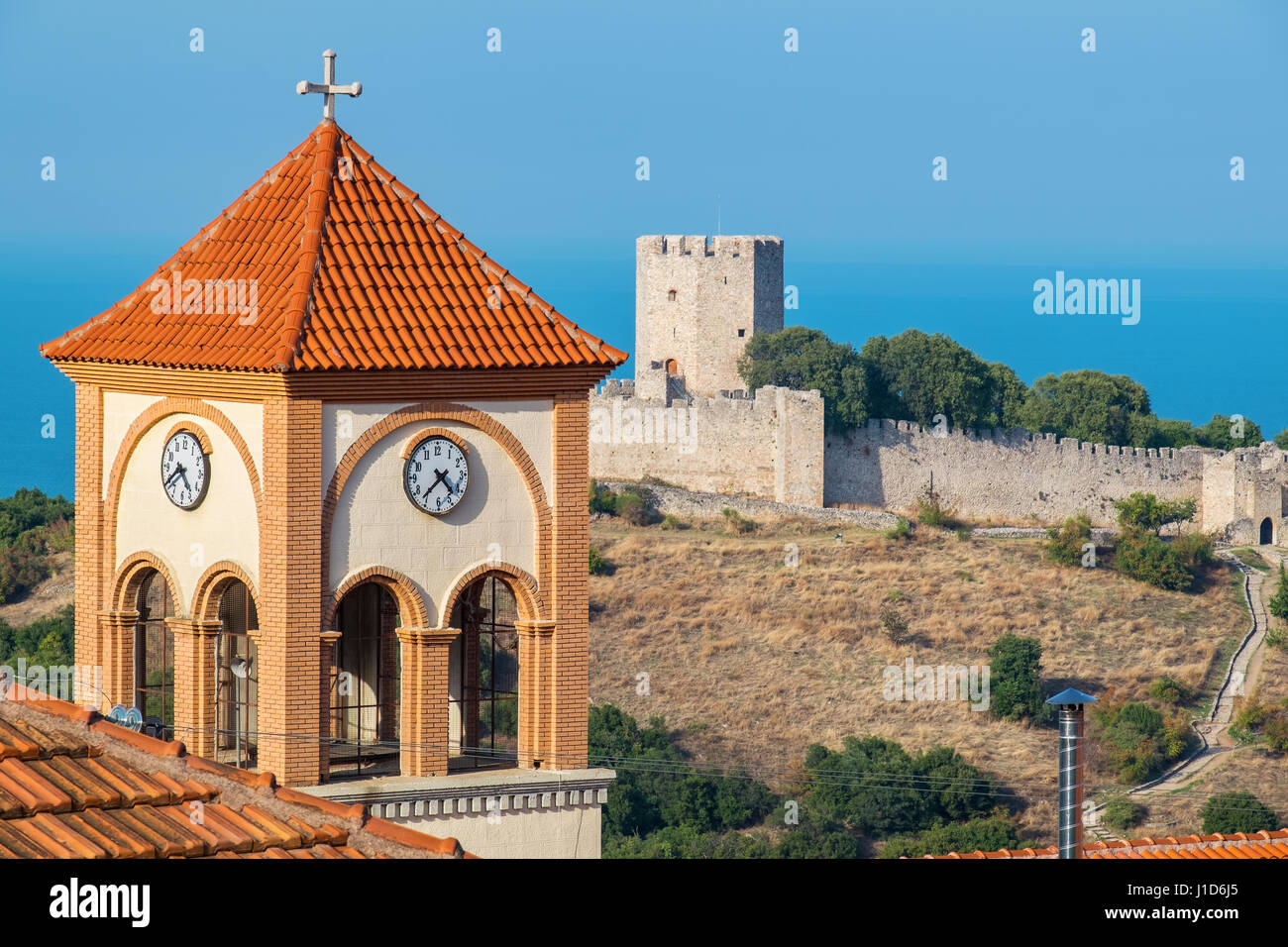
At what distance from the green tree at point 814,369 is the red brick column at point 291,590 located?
46772mm

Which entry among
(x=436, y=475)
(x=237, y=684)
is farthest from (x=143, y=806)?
(x=237, y=684)

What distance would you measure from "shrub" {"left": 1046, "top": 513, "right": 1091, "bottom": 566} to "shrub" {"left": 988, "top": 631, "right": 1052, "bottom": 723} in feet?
27.0

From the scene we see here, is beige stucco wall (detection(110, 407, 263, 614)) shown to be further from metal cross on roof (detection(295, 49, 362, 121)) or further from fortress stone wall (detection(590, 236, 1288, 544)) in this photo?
fortress stone wall (detection(590, 236, 1288, 544))

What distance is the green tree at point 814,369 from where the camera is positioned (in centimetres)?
6216

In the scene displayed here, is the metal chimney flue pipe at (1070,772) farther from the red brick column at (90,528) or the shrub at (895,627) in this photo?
the shrub at (895,627)

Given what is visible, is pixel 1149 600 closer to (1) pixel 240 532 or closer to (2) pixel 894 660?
(2) pixel 894 660

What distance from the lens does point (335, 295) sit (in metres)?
15.9

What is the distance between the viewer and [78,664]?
1695 centimetres

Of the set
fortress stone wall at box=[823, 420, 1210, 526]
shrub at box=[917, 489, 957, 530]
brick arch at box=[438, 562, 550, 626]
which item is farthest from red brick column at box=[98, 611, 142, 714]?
fortress stone wall at box=[823, 420, 1210, 526]

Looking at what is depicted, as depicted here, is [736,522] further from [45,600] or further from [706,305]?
[45,600]

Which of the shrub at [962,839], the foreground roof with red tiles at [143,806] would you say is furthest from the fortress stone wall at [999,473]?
the foreground roof with red tiles at [143,806]

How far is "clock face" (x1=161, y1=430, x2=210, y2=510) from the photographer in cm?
1591

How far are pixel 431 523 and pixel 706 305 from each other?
2062 inches

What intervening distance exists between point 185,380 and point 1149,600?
136 feet
